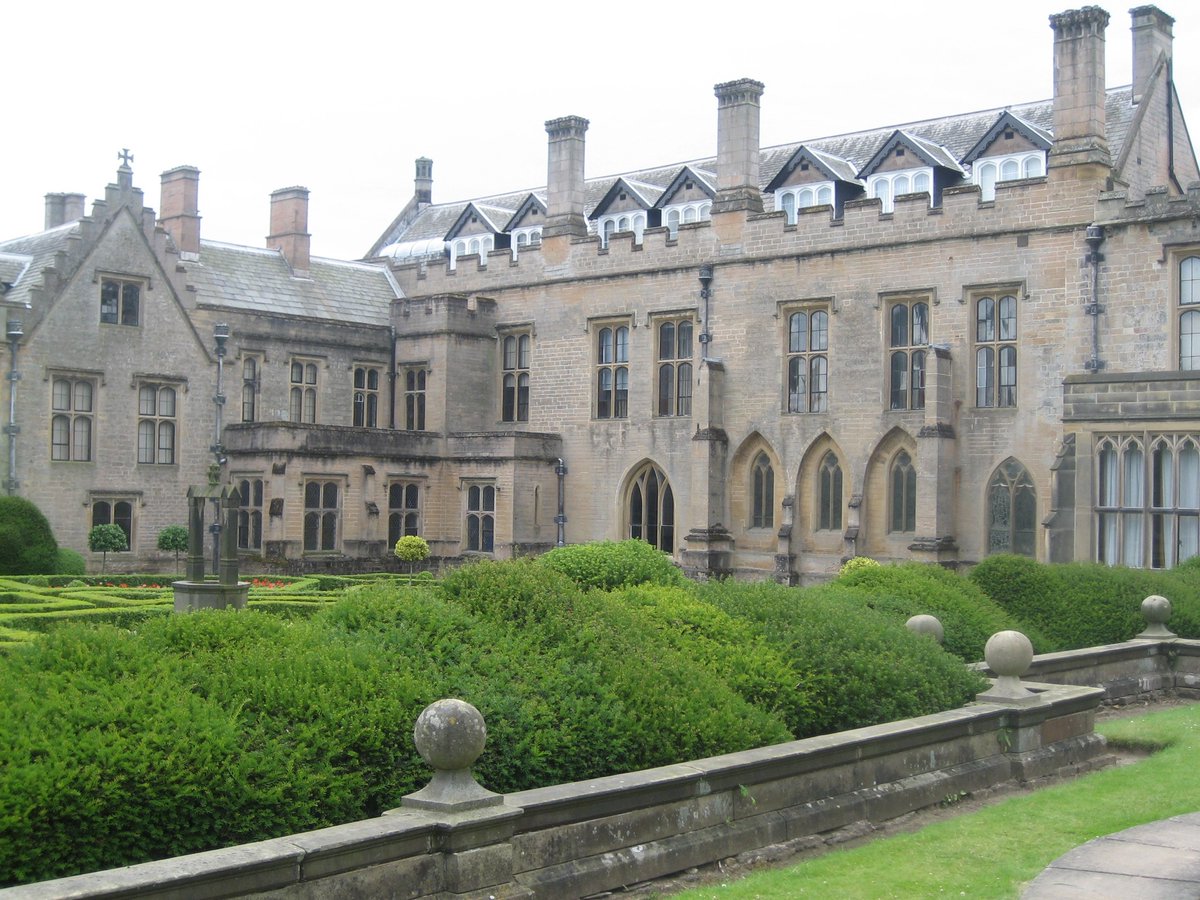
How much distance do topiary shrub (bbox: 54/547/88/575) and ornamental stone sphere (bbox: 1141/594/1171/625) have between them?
64.9 feet

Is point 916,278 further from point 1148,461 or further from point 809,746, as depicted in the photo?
point 809,746

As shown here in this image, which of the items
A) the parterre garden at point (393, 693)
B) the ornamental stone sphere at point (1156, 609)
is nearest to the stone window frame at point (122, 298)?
the parterre garden at point (393, 693)

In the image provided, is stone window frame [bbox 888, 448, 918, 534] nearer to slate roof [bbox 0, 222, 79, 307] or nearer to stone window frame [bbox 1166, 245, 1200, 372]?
stone window frame [bbox 1166, 245, 1200, 372]

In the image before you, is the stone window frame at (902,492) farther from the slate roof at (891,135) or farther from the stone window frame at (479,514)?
the stone window frame at (479,514)

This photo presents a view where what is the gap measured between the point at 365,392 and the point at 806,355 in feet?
39.9

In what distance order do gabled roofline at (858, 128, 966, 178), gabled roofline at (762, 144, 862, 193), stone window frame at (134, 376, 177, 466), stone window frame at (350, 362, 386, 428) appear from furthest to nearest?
stone window frame at (350, 362, 386, 428), gabled roofline at (762, 144, 862, 193), gabled roofline at (858, 128, 966, 178), stone window frame at (134, 376, 177, 466)

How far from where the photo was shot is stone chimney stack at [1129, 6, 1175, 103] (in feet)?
105

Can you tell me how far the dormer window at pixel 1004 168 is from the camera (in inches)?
1271

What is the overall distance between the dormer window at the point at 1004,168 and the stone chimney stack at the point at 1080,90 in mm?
3473

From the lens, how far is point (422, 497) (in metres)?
35.9

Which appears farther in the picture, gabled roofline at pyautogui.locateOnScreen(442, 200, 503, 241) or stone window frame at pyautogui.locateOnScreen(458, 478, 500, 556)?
gabled roofline at pyautogui.locateOnScreen(442, 200, 503, 241)

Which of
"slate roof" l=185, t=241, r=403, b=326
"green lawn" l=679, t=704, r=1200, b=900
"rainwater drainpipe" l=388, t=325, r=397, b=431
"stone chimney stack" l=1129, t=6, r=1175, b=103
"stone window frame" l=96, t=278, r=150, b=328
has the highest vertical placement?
"stone chimney stack" l=1129, t=6, r=1175, b=103

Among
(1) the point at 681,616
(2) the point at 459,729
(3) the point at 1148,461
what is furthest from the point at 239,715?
(3) the point at 1148,461

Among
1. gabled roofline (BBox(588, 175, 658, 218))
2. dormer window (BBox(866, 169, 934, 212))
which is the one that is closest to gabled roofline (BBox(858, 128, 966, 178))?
dormer window (BBox(866, 169, 934, 212))
